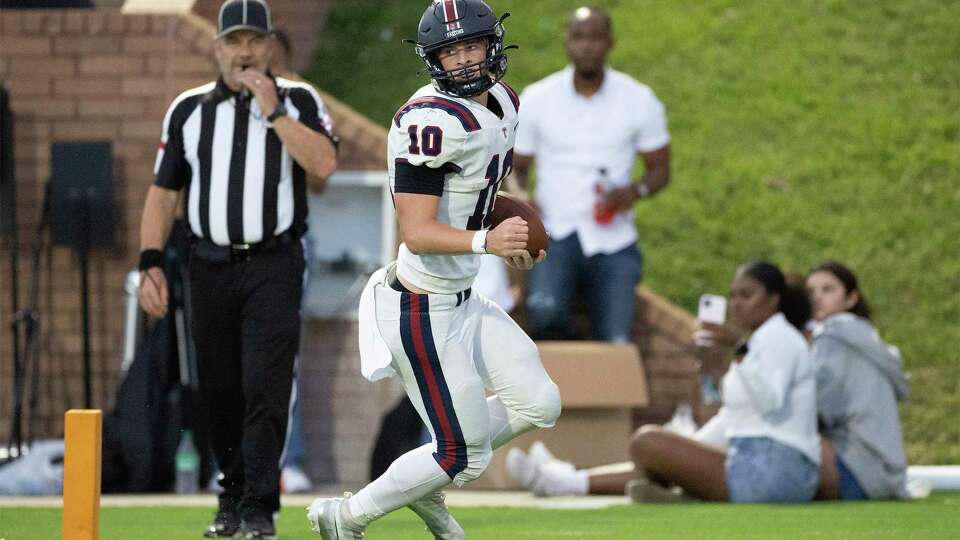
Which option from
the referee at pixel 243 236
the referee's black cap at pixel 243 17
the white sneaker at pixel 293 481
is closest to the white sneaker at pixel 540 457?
the white sneaker at pixel 293 481

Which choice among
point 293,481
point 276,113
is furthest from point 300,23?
point 276,113

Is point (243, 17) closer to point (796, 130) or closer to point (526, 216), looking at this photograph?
point (526, 216)

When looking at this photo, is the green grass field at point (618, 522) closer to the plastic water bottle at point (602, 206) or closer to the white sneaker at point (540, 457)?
the white sneaker at point (540, 457)

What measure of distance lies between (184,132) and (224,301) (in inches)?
28.8

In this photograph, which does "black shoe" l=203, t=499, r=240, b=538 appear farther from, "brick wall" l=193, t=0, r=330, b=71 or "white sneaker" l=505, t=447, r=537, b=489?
"brick wall" l=193, t=0, r=330, b=71

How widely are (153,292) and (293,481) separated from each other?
3182 mm

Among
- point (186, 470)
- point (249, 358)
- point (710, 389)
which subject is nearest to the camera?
point (249, 358)

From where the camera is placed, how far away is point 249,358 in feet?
21.8

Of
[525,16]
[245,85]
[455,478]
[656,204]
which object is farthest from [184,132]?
[525,16]

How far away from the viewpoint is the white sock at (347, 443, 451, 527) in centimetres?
545

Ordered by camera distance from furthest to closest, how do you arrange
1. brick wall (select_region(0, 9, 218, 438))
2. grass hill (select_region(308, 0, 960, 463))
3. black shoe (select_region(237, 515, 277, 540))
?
1. grass hill (select_region(308, 0, 960, 463))
2. brick wall (select_region(0, 9, 218, 438))
3. black shoe (select_region(237, 515, 277, 540))

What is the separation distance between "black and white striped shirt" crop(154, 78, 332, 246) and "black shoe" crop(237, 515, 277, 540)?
1.07 metres

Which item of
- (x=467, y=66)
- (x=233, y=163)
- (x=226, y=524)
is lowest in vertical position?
(x=226, y=524)

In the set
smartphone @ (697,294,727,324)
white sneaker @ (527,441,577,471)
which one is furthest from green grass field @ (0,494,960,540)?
smartphone @ (697,294,727,324)
